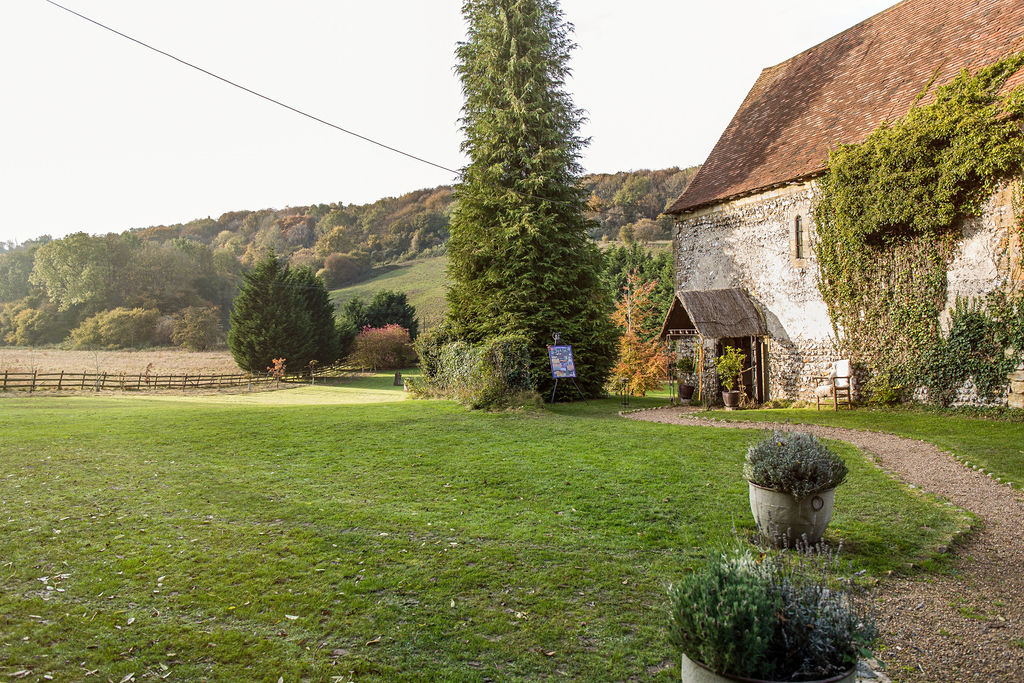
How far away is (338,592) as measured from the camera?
4566mm

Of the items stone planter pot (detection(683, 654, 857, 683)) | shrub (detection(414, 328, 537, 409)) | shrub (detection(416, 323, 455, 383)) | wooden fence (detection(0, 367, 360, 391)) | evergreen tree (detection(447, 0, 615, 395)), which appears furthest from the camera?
wooden fence (detection(0, 367, 360, 391))

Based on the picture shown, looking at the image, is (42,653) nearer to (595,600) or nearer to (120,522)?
(120,522)

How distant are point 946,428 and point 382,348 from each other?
42.4 meters

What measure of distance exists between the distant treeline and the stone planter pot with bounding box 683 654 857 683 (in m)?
39.9

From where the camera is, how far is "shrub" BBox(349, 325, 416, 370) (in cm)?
4903

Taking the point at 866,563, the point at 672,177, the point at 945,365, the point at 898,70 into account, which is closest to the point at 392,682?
the point at 866,563

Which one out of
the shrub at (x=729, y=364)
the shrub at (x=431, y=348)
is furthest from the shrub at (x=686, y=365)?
the shrub at (x=431, y=348)

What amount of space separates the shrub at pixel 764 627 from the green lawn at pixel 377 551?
1.10 m

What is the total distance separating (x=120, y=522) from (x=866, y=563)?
7377 millimetres

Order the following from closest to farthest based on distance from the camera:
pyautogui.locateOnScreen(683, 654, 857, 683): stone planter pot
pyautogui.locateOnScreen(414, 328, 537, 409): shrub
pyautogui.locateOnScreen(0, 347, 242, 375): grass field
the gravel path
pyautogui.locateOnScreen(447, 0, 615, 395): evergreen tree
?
pyautogui.locateOnScreen(683, 654, 857, 683): stone planter pot → the gravel path → pyautogui.locateOnScreen(414, 328, 537, 409): shrub → pyautogui.locateOnScreen(447, 0, 615, 395): evergreen tree → pyautogui.locateOnScreen(0, 347, 242, 375): grass field

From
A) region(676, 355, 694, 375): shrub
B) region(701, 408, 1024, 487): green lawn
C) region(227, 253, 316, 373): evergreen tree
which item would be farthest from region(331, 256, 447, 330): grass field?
region(701, 408, 1024, 487): green lawn

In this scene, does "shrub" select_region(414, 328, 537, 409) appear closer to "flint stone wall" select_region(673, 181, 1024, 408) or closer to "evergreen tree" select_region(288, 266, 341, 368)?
"flint stone wall" select_region(673, 181, 1024, 408)

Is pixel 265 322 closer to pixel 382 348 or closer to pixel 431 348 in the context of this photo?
pixel 382 348

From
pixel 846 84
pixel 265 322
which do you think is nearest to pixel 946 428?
pixel 846 84
